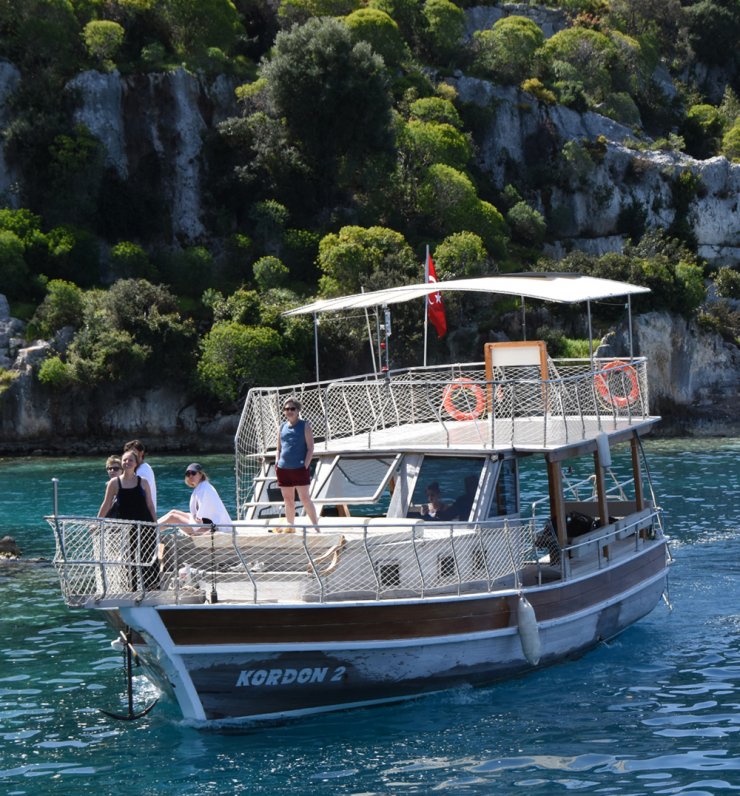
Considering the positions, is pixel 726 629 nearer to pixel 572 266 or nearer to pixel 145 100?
pixel 572 266

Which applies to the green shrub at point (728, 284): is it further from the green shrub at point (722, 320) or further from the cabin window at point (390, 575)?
the cabin window at point (390, 575)

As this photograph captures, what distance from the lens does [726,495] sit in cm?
3125

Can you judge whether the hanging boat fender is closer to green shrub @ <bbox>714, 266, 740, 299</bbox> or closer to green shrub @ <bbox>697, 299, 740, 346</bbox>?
green shrub @ <bbox>697, 299, 740, 346</bbox>

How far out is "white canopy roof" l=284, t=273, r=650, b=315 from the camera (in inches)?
655

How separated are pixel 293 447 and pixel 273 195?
4415cm

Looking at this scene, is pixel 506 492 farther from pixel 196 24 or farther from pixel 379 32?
pixel 379 32

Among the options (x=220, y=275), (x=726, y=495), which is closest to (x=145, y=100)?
(x=220, y=275)

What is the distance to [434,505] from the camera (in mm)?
15680

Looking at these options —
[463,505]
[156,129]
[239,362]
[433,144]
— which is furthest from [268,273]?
[463,505]

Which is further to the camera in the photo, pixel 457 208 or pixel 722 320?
pixel 457 208

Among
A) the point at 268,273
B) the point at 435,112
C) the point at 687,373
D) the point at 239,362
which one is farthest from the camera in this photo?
the point at 435,112

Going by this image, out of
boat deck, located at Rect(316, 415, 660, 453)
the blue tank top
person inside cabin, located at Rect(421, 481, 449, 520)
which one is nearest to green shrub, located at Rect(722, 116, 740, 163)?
boat deck, located at Rect(316, 415, 660, 453)

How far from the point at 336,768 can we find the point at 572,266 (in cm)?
4370

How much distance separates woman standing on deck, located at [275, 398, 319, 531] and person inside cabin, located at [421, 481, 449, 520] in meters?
1.41
